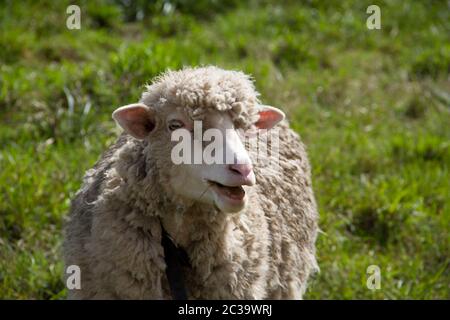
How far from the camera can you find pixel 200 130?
3.26 meters

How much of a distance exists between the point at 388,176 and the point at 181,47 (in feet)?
7.39

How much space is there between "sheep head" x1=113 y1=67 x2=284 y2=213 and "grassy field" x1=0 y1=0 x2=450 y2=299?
1.39m

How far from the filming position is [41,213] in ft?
15.9

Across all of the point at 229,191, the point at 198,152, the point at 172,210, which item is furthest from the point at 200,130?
the point at 172,210

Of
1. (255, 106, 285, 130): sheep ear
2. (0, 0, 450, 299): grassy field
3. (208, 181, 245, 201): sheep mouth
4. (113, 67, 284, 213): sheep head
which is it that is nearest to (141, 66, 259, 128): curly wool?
(113, 67, 284, 213): sheep head

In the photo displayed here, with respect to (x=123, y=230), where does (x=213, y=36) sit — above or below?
above

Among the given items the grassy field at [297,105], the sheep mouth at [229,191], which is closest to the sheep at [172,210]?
the sheep mouth at [229,191]

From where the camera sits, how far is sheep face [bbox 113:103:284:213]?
313 cm

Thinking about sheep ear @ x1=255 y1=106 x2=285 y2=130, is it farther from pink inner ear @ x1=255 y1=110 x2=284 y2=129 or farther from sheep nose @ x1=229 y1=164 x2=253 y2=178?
sheep nose @ x1=229 y1=164 x2=253 y2=178

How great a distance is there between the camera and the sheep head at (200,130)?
316cm
